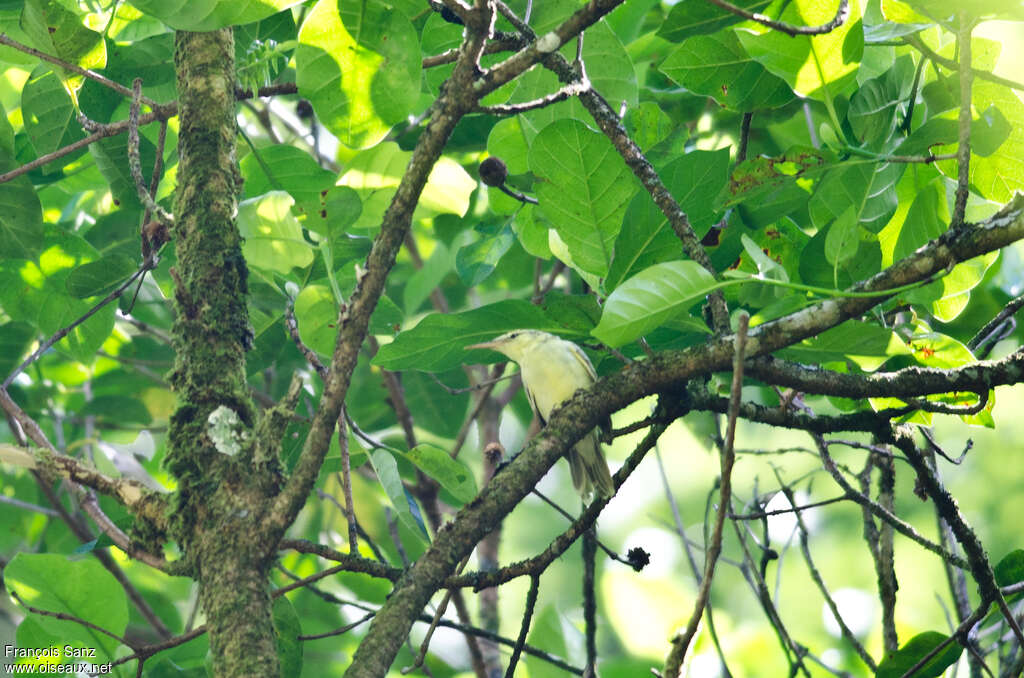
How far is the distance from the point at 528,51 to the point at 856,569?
8.24 metres

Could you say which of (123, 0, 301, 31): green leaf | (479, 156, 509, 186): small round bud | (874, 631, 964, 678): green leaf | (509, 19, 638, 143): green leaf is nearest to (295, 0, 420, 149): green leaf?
(123, 0, 301, 31): green leaf

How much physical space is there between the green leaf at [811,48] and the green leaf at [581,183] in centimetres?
35

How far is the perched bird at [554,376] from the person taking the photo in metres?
3.73

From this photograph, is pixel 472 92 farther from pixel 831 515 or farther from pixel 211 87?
pixel 831 515

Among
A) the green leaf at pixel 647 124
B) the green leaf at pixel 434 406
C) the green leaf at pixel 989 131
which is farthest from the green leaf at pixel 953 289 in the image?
the green leaf at pixel 434 406

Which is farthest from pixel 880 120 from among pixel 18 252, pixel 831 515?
pixel 831 515

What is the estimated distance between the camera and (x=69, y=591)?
7.88 feet

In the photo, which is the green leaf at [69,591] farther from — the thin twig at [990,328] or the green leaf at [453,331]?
the thin twig at [990,328]

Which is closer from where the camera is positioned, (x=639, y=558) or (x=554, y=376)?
(x=639, y=558)

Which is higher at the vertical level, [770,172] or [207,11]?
[207,11]

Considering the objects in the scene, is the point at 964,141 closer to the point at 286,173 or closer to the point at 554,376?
the point at 286,173

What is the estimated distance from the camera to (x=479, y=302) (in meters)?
4.21

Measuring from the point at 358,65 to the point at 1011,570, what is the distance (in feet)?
6.19

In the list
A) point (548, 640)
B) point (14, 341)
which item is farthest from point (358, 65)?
point (548, 640)
